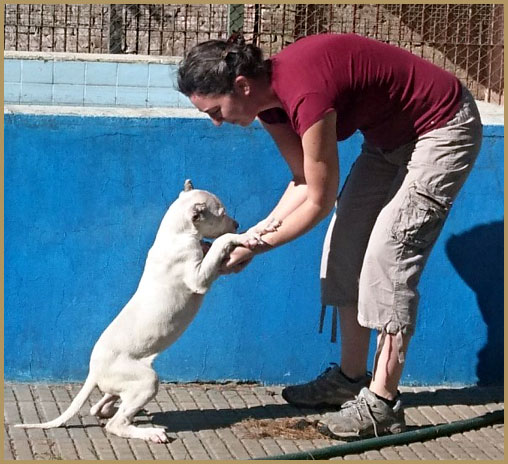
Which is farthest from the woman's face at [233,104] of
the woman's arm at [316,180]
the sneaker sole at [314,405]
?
the sneaker sole at [314,405]

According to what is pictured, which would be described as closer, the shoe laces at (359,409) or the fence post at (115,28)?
the shoe laces at (359,409)

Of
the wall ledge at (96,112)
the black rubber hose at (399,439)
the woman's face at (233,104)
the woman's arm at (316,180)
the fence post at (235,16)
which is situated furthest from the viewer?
the fence post at (235,16)

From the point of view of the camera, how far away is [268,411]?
531 centimetres

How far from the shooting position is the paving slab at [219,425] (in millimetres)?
4609

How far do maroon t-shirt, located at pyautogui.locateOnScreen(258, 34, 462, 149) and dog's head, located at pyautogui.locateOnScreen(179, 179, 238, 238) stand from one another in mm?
473

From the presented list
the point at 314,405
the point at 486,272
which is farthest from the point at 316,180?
the point at 486,272

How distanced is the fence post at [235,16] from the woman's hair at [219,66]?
3.35 m

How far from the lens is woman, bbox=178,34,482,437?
14.4ft

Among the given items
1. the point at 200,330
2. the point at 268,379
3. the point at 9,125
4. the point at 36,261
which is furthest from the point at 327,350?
the point at 9,125

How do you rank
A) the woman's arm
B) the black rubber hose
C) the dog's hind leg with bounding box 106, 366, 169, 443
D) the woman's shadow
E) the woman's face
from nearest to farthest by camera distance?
the woman's arm → the woman's face → the black rubber hose → the dog's hind leg with bounding box 106, 366, 169, 443 → the woman's shadow

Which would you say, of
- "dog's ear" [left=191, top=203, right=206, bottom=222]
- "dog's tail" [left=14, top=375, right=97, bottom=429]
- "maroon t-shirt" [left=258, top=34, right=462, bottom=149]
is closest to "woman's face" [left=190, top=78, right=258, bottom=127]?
"maroon t-shirt" [left=258, top=34, right=462, bottom=149]

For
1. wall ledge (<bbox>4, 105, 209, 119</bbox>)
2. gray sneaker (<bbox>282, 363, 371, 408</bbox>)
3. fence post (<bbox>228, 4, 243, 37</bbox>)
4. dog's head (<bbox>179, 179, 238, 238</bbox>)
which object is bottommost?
gray sneaker (<bbox>282, 363, 371, 408</bbox>)

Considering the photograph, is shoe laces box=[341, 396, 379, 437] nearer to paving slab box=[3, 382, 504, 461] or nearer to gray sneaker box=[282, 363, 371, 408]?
paving slab box=[3, 382, 504, 461]

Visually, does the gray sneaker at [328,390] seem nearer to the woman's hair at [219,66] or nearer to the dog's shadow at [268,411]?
the dog's shadow at [268,411]
